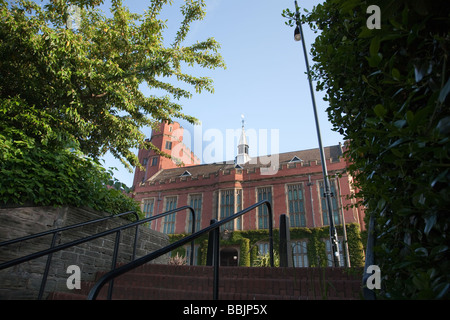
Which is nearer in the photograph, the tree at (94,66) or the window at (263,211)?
the tree at (94,66)

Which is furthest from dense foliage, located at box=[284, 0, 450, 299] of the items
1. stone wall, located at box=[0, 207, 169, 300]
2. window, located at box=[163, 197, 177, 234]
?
window, located at box=[163, 197, 177, 234]

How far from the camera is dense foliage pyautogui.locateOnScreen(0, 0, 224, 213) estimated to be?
3.78 m

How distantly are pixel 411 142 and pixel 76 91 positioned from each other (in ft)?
20.4

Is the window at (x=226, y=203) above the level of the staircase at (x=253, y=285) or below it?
above

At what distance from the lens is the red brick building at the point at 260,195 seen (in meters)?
17.5

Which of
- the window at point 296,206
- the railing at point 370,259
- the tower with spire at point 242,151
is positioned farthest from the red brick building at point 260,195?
the railing at point 370,259

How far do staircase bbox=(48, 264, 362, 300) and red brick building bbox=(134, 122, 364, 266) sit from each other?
14519 millimetres

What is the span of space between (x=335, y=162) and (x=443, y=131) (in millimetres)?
18592

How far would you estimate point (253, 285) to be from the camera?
2.68 metres

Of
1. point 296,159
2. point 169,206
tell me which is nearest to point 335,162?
point 296,159

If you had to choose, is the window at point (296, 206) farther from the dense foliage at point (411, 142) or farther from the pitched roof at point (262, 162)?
the dense foliage at point (411, 142)

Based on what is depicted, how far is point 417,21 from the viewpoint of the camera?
106 cm

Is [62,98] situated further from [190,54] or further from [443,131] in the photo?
[443,131]

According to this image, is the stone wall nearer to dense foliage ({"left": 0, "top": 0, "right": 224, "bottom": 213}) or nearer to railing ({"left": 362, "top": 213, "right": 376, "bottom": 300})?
dense foliage ({"left": 0, "top": 0, "right": 224, "bottom": 213})
